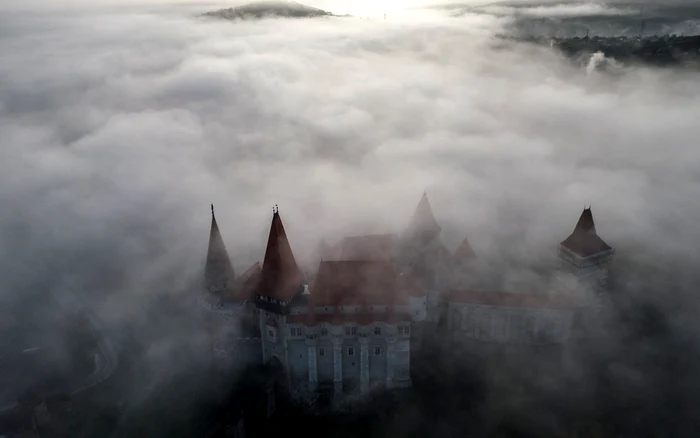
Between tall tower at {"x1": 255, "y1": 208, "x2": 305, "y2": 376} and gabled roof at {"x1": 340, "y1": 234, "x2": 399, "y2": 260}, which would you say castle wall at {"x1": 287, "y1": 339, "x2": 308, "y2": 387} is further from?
gabled roof at {"x1": 340, "y1": 234, "x2": 399, "y2": 260}

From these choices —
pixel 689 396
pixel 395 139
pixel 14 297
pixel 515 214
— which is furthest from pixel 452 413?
pixel 395 139

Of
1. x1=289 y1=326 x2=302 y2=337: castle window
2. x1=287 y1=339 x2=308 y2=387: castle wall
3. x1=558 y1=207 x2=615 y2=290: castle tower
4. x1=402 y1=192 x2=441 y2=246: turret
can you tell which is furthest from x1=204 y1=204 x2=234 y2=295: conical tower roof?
x1=558 y1=207 x2=615 y2=290: castle tower

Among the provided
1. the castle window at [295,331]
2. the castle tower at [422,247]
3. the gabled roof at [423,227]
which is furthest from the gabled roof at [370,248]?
the castle window at [295,331]

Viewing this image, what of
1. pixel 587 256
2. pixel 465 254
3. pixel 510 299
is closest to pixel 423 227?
pixel 465 254

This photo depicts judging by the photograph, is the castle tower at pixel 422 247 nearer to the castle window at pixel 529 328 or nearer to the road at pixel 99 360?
the castle window at pixel 529 328

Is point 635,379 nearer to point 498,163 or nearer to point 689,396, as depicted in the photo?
point 689,396

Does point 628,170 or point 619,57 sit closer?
point 628,170
